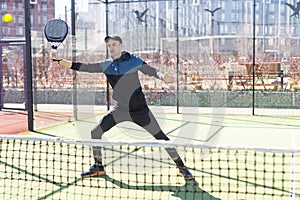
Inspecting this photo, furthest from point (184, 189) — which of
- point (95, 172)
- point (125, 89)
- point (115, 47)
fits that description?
point (115, 47)

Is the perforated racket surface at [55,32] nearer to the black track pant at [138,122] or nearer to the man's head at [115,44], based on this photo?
the man's head at [115,44]

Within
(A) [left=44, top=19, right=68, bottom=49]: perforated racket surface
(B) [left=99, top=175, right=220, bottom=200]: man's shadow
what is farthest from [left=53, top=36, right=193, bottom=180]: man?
(A) [left=44, top=19, right=68, bottom=49]: perforated racket surface

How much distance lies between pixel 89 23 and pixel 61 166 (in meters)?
9.78

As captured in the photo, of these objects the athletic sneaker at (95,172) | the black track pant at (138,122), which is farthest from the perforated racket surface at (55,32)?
the athletic sneaker at (95,172)

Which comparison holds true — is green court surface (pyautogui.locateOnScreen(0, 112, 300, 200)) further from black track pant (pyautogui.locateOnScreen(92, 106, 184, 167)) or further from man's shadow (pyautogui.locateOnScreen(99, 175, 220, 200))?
black track pant (pyautogui.locateOnScreen(92, 106, 184, 167))

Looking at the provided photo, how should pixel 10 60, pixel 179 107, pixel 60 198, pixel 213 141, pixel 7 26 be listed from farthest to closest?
pixel 10 60, pixel 7 26, pixel 179 107, pixel 213 141, pixel 60 198

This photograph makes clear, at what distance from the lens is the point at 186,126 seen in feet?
33.4

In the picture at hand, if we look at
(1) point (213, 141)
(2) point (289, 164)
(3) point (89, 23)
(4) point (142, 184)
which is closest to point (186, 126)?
(1) point (213, 141)

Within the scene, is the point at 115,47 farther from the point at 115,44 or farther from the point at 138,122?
the point at 138,122

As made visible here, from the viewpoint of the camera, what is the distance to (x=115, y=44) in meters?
5.45

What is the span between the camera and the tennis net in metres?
4.90

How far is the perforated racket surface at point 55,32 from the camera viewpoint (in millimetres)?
6012

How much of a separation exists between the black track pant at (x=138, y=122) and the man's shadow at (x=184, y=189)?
12.7 inches

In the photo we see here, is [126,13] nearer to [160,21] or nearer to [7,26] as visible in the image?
[160,21]
